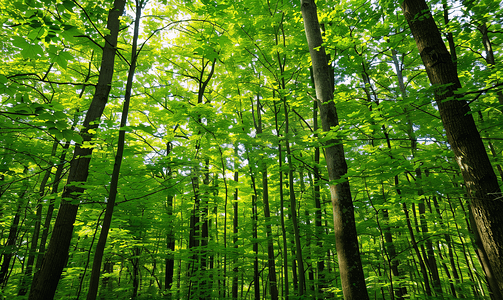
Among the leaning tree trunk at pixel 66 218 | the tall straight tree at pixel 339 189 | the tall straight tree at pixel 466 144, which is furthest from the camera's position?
the leaning tree trunk at pixel 66 218

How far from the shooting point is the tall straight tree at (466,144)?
2.61m

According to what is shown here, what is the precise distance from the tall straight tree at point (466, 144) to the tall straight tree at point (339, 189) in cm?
132

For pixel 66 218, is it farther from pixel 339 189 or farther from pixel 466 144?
pixel 466 144

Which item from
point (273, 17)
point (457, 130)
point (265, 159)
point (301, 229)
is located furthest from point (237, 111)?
point (457, 130)

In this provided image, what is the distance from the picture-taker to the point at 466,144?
9.46ft

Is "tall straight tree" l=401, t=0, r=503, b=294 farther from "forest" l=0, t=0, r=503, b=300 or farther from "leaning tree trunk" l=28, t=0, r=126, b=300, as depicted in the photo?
"leaning tree trunk" l=28, t=0, r=126, b=300

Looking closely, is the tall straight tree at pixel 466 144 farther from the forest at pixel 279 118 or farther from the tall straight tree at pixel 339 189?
the tall straight tree at pixel 339 189

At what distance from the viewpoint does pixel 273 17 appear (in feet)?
18.0

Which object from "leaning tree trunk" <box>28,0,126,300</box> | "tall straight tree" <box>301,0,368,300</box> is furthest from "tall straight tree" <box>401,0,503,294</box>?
"leaning tree trunk" <box>28,0,126,300</box>

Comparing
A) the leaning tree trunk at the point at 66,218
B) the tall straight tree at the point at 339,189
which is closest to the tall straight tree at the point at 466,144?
the tall straight tree at the point at 339,189

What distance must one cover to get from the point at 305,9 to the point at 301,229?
504cm

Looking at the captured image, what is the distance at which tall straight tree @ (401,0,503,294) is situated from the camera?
2.61 metres

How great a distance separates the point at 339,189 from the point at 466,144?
1.59 m

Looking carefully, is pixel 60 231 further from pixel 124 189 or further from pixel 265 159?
pixel 265 159
